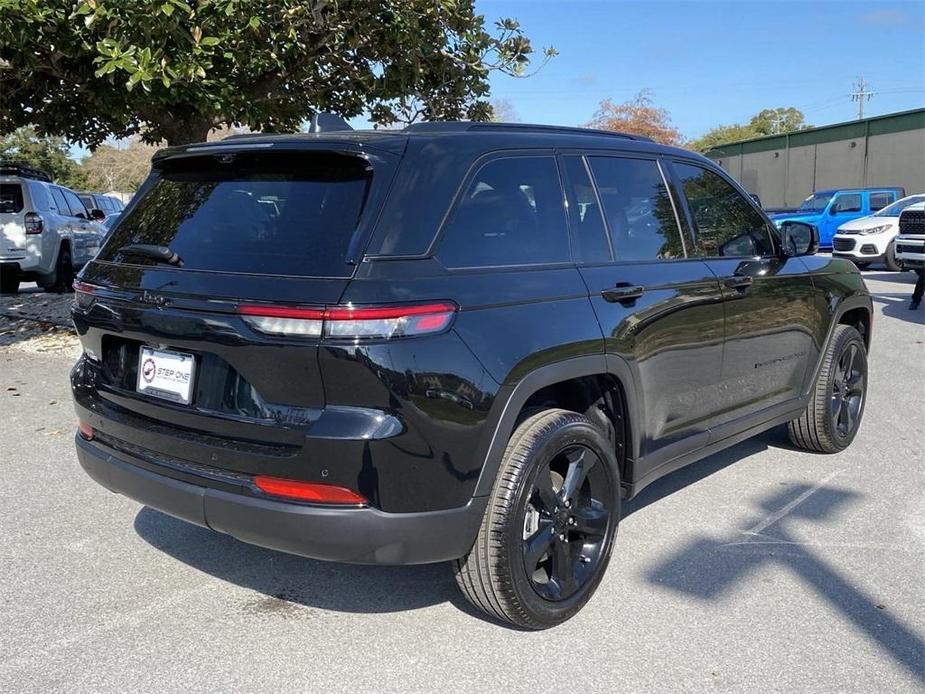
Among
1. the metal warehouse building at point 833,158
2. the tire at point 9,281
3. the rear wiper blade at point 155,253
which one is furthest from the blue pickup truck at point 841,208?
the rear wiper blade at point 155,253

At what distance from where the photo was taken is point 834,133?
35.6 m

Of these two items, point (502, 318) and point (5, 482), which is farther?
point (5, 482)

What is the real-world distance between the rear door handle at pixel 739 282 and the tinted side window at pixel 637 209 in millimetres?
334

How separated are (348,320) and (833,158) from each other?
37.7 meters

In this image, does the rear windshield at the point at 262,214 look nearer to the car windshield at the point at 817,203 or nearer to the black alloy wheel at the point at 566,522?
the black alloy wheel at the point at 566,522

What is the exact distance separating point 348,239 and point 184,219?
86 centimetres

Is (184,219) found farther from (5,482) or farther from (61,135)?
(61,135)

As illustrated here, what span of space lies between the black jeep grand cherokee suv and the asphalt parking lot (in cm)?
30

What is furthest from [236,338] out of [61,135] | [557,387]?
[61,135]

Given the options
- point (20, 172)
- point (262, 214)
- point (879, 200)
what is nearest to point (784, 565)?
point (262, 214)

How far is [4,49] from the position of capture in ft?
24.2

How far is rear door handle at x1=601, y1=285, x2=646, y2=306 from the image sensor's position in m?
3.42

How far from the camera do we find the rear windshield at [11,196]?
1292cm

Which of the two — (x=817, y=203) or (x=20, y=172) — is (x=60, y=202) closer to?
(x=20, y=172)
